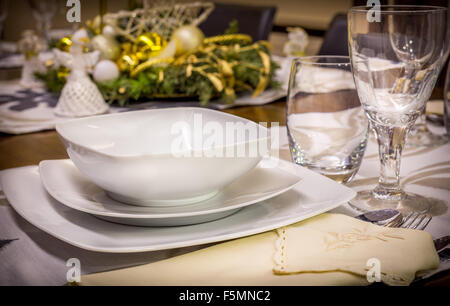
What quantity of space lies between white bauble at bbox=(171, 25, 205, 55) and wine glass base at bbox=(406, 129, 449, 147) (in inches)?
21.7

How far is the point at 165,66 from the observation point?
109 cm

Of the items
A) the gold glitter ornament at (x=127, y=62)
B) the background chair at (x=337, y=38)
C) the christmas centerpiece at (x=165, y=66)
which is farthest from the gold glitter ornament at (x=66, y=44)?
the background chair at (x=337, y=38)

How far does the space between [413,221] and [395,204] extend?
52 millimetres

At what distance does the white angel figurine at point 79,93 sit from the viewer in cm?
99

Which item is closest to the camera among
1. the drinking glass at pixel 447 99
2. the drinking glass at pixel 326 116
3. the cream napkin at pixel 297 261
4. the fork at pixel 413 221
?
the cream napkin at pixel 297 261

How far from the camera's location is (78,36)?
1.06 m

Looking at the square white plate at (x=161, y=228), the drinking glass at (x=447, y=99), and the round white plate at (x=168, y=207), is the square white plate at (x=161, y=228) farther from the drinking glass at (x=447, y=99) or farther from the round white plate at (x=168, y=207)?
the drinking glass at (x=447, y=99)

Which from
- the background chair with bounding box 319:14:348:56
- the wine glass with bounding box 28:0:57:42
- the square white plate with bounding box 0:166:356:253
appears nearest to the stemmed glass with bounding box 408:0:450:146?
the square white plate with bounding box 0:166:356:253

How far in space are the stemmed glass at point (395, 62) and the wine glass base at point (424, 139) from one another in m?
0.25

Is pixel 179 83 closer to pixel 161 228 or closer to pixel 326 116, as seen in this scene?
pixel 326 116

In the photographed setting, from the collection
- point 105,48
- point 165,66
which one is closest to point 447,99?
point 165,66

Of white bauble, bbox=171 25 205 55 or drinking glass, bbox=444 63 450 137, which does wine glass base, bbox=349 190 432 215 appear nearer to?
drinking glass, bbox=444 63 450 137
